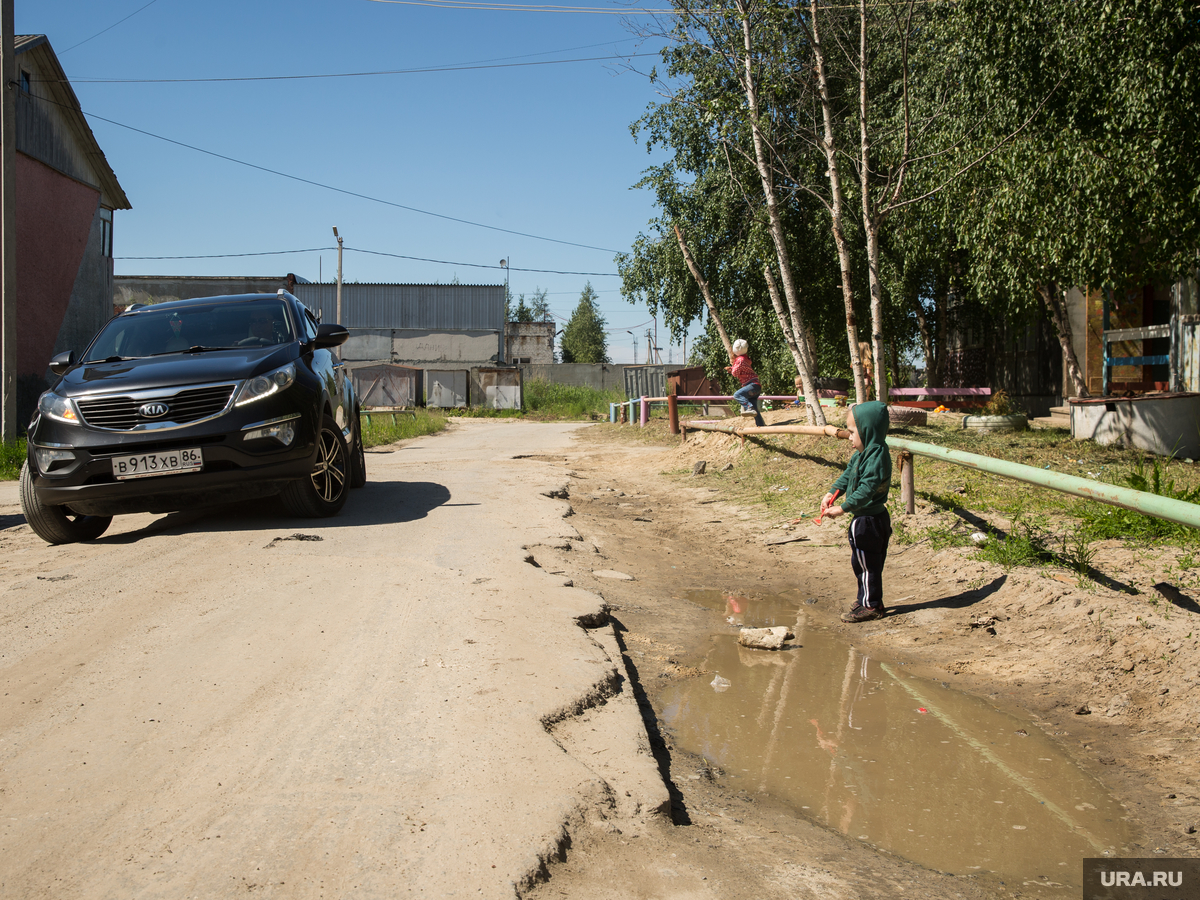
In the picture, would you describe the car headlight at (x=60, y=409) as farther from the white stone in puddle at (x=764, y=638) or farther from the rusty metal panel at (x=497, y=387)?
the rusty metal panel at (x=497, y=387)

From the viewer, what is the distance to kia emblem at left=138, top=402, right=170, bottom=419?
5559mm

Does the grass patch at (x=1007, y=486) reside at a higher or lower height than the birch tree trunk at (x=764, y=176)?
lower

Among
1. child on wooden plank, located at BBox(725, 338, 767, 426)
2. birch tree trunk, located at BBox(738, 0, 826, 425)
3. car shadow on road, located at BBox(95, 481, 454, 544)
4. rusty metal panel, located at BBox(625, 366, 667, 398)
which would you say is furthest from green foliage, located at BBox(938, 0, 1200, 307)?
rusty metal panel, located at BBox(625, 366, 667, 398)

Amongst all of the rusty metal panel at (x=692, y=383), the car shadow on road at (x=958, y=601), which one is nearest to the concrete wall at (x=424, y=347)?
the rusty metal panel at (x=692, y=383)

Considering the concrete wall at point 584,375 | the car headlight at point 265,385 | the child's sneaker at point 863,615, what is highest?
the concrete wall at point 584,375

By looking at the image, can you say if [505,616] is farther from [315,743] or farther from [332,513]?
[332,513]

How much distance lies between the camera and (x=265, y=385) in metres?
5.84

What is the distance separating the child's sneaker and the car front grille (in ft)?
13.7

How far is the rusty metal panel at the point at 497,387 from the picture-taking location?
39.3 metres

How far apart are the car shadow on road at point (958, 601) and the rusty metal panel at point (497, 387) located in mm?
34643

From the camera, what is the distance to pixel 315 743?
2.67 metres

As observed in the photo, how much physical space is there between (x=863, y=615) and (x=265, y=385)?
4.15m

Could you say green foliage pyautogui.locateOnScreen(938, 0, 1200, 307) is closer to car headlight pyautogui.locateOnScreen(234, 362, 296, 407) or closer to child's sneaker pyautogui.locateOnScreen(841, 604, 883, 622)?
child's sneaker pyautogui.locateOnScreen(841, 604, 883, 622)

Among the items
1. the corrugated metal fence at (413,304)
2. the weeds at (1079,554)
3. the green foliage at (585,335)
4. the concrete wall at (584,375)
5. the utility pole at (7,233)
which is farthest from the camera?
the green foliage at (585,335)
